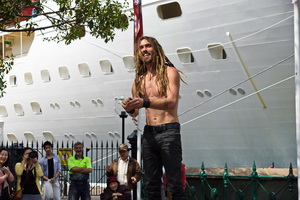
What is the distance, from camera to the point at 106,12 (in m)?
12.2

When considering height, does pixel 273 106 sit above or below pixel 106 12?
below

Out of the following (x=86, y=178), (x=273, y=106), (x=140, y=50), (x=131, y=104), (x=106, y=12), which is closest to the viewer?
(x=131, y=104)

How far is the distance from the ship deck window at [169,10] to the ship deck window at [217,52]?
5.94 feet

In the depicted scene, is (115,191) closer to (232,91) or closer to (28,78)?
(232,91)

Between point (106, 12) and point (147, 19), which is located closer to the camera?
point (106, 12)

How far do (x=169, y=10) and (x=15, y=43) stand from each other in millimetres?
11139

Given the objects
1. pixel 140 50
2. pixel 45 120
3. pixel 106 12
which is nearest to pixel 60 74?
pixel 45 120

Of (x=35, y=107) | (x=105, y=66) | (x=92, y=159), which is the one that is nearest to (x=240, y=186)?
(x=105, y=66)

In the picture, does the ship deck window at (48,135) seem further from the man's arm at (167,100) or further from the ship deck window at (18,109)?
the man's arm at (167,100)

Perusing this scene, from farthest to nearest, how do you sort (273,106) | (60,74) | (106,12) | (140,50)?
(60,74) → (273,106) → (106,12) → (140,50)

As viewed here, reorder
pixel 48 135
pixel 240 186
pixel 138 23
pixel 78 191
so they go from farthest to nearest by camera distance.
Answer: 1. pixel 48 135
2. pixel 78 191
3. pixel 240 186
4. pixel 138 23

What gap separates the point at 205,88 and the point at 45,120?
26.4 feet

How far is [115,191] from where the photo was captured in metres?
8.57

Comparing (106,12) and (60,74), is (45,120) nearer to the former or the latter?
(60,74)
